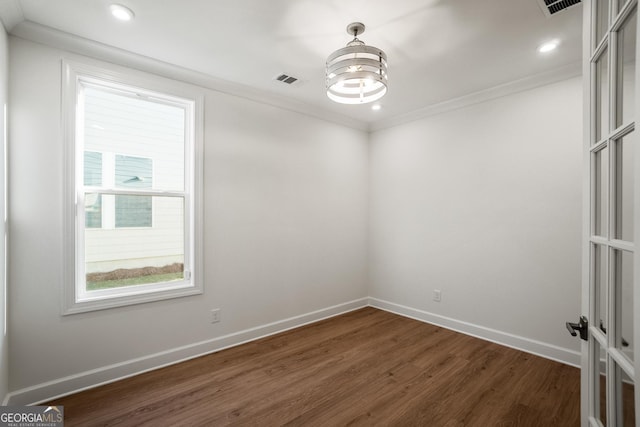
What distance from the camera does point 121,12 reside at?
1974 millimetres

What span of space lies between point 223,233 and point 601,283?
2.84m

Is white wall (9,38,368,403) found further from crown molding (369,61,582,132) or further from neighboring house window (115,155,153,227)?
crown molding (369,61,582,132)

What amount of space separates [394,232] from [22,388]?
3.92 meters

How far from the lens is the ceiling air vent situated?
187 cm

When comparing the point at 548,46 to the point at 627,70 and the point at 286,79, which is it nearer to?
the point at 627,70

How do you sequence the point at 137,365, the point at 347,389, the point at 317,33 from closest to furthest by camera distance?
the point at 317,33
the point at 347,389
the point at 137,365

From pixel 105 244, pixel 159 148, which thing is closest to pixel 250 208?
pixel 159 148

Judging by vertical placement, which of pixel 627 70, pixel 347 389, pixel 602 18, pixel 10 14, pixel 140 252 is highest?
pixel 10 14

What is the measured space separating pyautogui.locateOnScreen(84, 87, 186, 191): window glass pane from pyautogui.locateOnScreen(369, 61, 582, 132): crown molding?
108 inches

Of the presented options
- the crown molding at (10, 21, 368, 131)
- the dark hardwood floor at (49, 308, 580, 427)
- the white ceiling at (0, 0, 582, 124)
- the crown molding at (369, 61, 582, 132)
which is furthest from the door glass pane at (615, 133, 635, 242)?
the crown molding at (10, 21, 368, 131)

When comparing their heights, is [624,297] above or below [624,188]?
below

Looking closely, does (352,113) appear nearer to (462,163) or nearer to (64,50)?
(462,163)

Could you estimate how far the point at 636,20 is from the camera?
2.72 ft

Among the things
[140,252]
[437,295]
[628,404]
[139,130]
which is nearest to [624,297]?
[628,404]
